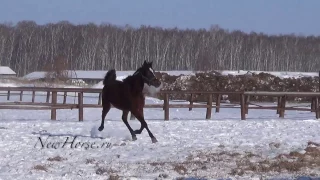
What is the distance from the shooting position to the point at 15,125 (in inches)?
581

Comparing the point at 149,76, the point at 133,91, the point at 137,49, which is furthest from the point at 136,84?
the point at 137,49

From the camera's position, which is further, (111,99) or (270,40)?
(270,40)

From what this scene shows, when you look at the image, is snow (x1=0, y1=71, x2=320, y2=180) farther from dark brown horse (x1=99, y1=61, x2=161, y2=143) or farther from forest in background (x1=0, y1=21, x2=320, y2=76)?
forest in background (x1=0, y1=21, x2=320, y2=76)

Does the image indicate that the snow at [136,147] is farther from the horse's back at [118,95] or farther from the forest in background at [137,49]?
the forest in background at [137,49]

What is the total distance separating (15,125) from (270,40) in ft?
289

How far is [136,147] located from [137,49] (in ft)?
245

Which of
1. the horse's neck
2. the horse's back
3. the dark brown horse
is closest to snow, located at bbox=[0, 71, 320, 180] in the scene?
the dark brown horse

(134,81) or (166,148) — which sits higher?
(134,81)

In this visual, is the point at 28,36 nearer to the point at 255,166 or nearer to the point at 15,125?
the point at 15,125

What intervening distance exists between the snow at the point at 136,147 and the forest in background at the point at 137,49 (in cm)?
6075

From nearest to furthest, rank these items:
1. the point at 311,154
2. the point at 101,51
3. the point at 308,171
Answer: the point at 308,171 → the point at 311,154 → the point at 101,51

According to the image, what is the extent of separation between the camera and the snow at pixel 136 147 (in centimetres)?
820

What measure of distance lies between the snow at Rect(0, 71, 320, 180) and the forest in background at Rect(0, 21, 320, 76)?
6075 cm

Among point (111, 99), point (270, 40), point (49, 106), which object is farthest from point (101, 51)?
point (111, 99)
